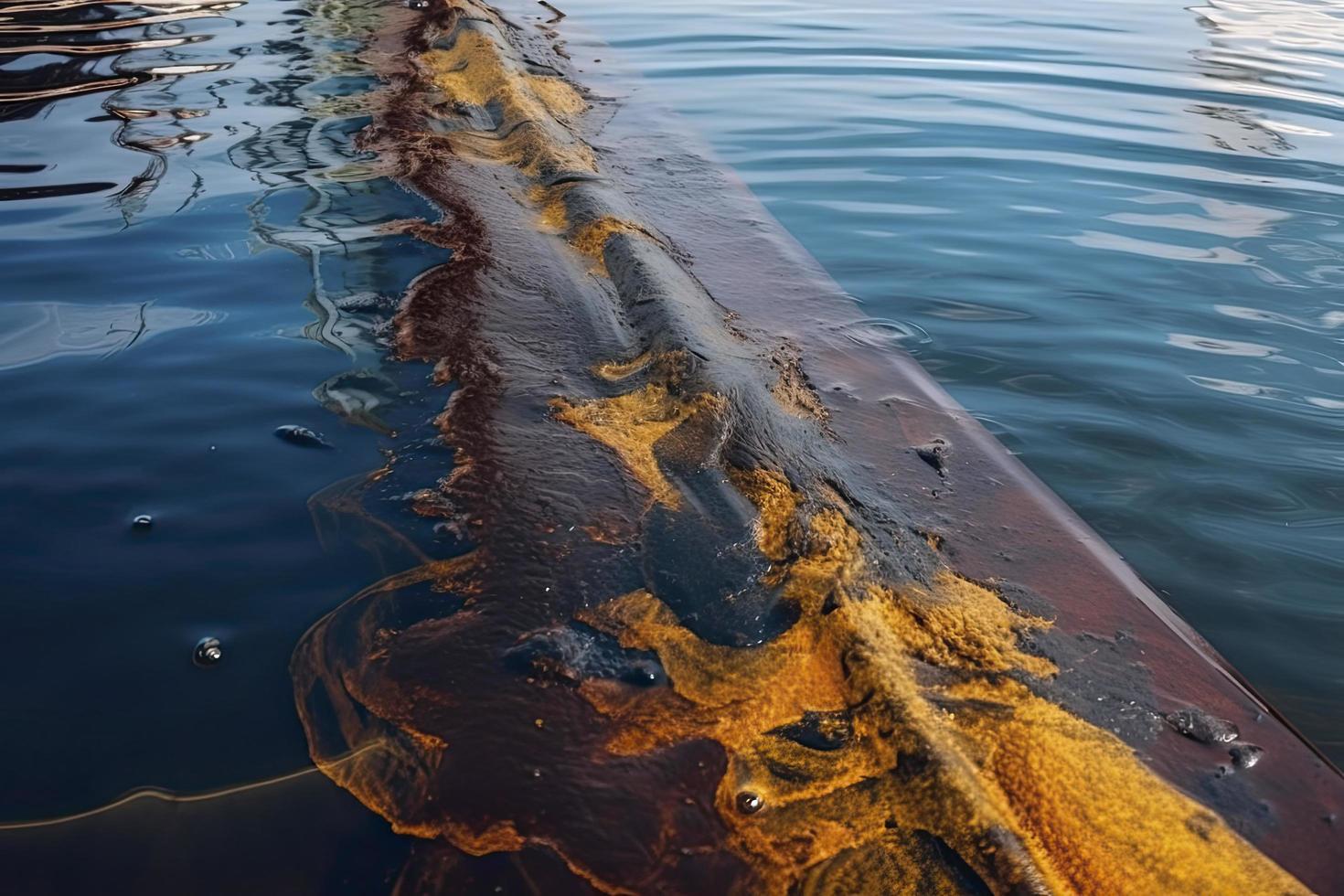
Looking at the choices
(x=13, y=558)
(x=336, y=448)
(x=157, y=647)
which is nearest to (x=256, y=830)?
(x=157, y=647)

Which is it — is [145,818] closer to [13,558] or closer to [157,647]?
[157,647]

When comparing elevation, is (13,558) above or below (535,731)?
below

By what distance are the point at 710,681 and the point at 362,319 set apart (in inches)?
75.2

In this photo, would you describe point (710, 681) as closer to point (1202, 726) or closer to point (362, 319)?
point (1202, 726)

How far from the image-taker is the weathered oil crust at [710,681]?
159 centimetres

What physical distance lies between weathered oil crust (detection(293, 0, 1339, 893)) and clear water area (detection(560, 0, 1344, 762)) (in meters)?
0.87

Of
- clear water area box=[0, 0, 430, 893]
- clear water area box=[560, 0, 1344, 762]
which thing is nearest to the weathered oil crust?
clear water area box=[0, 0, 430, 893]

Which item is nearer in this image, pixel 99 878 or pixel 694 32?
pixel 99 878

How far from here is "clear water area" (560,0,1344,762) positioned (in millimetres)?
2994

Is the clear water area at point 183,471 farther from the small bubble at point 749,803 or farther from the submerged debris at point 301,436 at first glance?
the small bubble at point 749,803

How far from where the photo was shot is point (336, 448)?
2615mm

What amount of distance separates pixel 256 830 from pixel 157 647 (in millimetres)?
535

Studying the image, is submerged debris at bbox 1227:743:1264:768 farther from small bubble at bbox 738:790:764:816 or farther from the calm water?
small bubble at bbox 738:790:764:816

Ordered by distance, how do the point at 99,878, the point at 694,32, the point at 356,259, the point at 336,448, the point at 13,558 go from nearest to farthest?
the point at 99,878 < the point at 13,558 < the point at 336,448 < the point at 356,259 < the point at 694,32
